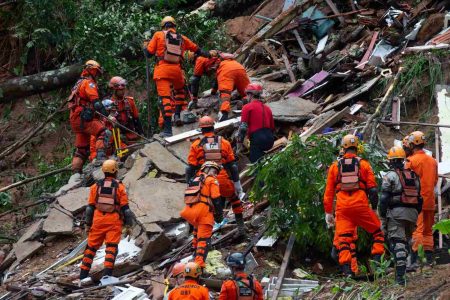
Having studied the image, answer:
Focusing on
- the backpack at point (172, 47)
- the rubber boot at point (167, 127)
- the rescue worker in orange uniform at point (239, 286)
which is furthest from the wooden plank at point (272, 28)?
the rescue worker in orange uniform at point (239, 286)

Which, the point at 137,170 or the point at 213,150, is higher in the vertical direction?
the point at 213,150

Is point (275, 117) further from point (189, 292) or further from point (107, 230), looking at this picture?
point (189, 292)

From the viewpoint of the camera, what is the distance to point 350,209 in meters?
11.6

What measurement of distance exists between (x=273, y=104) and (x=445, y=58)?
3.13 m

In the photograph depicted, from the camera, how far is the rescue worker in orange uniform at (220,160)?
1311cm

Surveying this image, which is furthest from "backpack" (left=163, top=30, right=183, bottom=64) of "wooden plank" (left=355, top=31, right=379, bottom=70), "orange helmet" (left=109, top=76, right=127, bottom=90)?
"wooden plank" (left=355, top=31, right=379, bottom=70)

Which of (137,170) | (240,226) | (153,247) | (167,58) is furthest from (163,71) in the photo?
(153,247)

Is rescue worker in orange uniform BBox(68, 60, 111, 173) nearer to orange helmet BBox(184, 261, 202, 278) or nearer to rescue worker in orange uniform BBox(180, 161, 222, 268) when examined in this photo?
rescue worker in orange uniform BBox(180, 161, 222, 268)

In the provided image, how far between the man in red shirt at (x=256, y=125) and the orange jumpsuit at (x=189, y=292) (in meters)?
4.95

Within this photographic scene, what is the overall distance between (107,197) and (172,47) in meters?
4.21

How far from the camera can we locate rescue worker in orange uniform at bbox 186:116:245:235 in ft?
43.0

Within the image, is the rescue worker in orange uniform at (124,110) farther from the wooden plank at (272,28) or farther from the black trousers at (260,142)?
the black trousers at (260,142)

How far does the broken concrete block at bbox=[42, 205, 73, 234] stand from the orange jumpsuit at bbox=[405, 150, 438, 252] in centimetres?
562

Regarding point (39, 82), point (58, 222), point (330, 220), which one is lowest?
point (58, 222)
